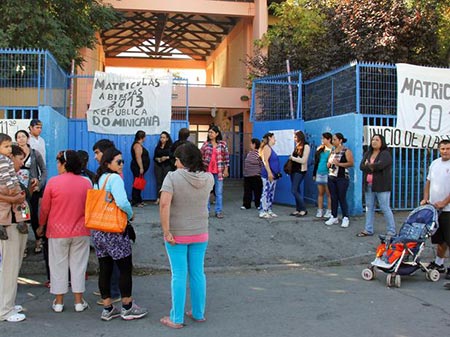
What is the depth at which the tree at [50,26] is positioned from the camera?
11.4m

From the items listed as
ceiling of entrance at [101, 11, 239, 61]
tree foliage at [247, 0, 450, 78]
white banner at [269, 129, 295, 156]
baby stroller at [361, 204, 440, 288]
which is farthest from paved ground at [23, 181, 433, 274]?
ceiling of entrance at [101, 11, 239, 61]

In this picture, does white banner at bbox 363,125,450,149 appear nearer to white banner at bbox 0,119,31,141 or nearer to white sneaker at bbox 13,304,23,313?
white banner at bbox 0,119,31,141

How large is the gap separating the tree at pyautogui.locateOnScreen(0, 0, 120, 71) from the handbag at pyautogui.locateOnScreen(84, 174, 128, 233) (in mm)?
7935

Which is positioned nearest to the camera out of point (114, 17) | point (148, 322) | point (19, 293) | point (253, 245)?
point (148, 322)

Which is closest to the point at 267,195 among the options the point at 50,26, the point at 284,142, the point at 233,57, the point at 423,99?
the point at 284,142

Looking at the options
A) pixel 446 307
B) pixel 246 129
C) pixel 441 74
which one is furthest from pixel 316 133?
pixel 246 129

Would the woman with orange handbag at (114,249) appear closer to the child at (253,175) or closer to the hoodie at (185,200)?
the hoodie at (185,200)

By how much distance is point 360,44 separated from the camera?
1248 cm

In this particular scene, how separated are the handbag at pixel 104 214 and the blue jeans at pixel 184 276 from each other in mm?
560

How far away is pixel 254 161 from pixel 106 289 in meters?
5.81

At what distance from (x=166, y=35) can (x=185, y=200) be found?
23349mm

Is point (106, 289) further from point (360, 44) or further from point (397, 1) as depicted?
point (397, 1)

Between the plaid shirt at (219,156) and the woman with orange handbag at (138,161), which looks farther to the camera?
the woman with orange handbag at (138,161)

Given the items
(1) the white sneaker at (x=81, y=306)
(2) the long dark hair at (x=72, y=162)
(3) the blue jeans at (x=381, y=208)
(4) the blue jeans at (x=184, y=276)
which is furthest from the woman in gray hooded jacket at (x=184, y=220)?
(3) the blue jeans at (x=381, y=208)
